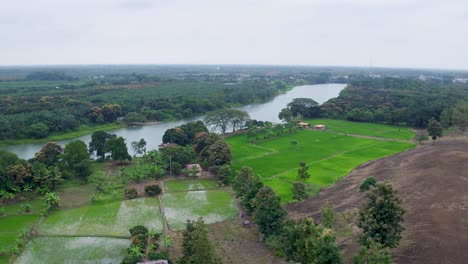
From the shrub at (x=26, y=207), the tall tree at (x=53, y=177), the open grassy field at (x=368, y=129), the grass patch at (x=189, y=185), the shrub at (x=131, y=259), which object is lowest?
the grass patch at (x=189, y=185)

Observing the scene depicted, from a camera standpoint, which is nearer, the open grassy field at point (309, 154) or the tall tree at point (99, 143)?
the open grassy field at point (309, 154)

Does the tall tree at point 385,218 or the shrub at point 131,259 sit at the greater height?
the tall tree at point 385,218

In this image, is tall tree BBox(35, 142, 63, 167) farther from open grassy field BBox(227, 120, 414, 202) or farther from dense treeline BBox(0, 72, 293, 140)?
dense treeline BBox(0, 72, 293, 140)

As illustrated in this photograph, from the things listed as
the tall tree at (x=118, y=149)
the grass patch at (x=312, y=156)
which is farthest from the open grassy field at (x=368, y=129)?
the tall tree at (x=118, y=149)

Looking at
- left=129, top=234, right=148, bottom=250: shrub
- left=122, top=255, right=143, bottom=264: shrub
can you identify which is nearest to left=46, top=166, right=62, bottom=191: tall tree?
left=129, top=234, right=148, bottom=250: shrub

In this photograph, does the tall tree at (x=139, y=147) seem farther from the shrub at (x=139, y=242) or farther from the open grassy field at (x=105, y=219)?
the shrub at (x=139, y=242)

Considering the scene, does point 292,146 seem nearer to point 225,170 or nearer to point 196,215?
point 225,170

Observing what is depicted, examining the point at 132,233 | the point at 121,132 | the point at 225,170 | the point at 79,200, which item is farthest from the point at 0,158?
the point at 121,132
